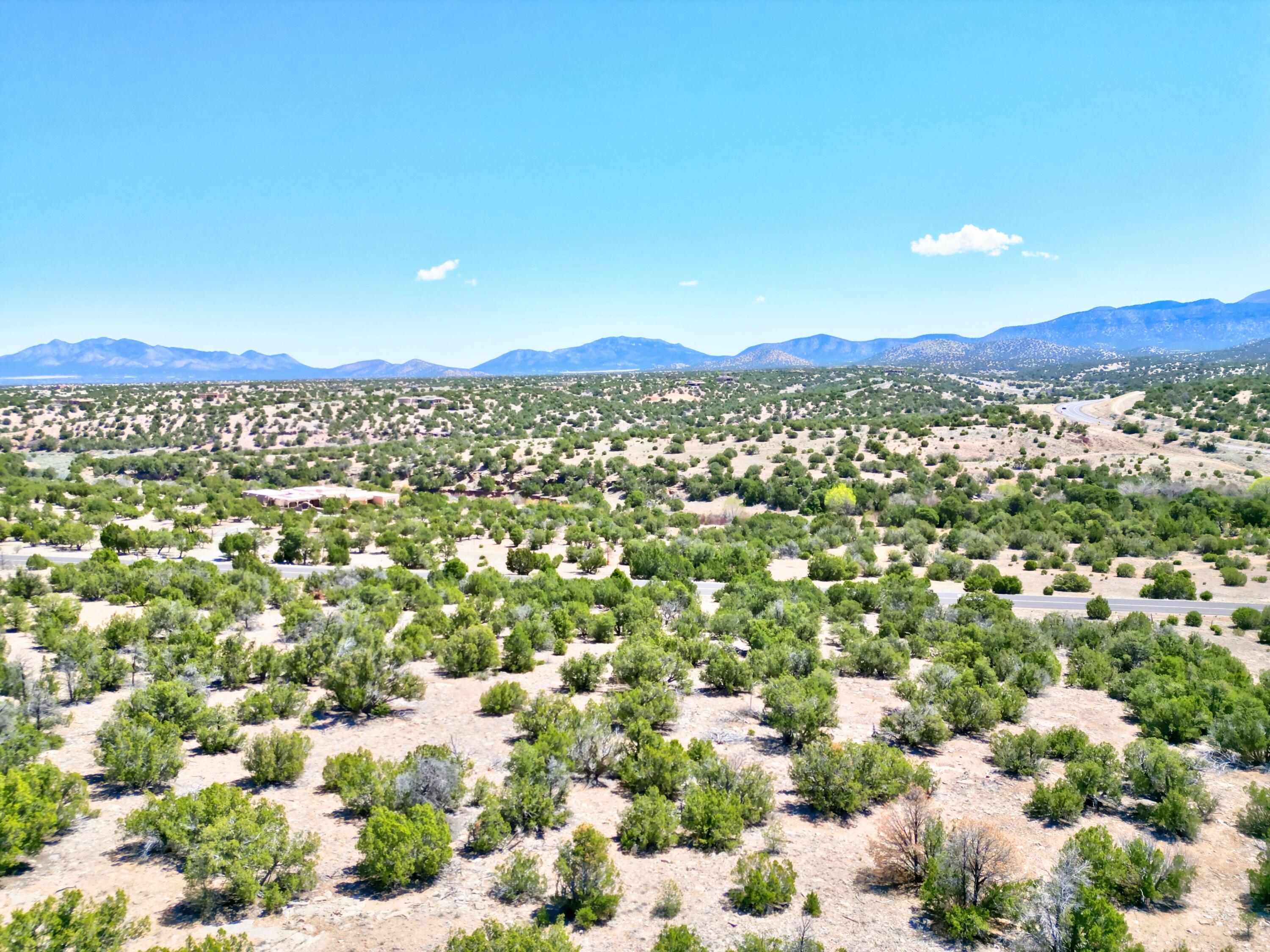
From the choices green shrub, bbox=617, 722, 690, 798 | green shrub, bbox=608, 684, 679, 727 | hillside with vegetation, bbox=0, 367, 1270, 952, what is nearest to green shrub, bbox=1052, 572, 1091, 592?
hillside with vegetation, bbox=0, 367, 1270, 952

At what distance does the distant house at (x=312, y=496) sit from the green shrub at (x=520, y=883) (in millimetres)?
37948

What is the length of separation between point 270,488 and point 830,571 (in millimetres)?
40753

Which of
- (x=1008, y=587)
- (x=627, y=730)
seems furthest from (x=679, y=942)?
(x=1008, y=587)

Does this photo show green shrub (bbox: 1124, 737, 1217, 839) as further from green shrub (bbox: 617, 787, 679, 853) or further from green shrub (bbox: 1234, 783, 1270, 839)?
green shrub (bbox: 617, 787, 679, 853)

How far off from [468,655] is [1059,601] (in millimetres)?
23973

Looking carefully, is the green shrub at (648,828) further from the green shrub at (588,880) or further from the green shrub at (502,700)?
the green shrub at (502,700)

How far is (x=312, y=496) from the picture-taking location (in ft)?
147

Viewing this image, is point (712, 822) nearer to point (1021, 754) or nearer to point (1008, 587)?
point (1021, 754)

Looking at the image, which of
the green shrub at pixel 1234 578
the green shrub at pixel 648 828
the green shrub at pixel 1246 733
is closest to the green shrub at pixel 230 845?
the green shrub at pixel 648 828

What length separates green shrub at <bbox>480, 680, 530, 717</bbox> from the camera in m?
14.8

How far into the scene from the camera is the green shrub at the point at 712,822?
1023cm

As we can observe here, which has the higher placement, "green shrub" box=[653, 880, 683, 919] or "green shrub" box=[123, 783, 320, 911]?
"green shrub" box=[123, 783, 320, 911]

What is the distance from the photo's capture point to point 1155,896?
9109 millimetres

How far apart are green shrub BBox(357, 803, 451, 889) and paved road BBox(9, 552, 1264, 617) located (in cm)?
1695
